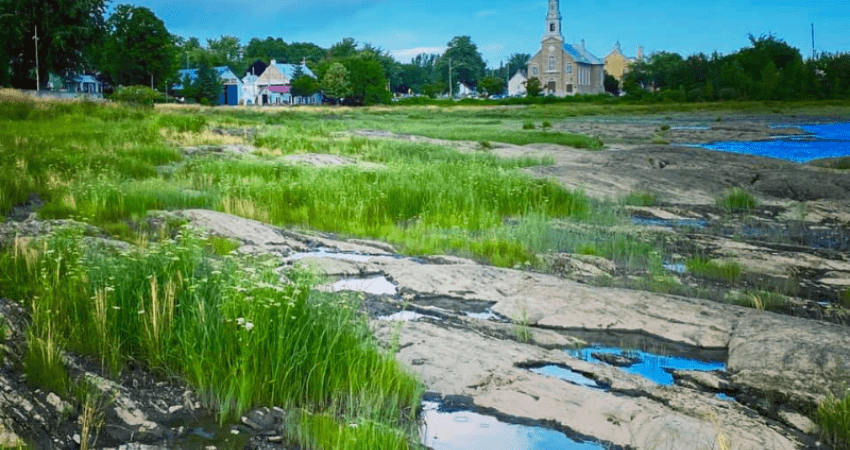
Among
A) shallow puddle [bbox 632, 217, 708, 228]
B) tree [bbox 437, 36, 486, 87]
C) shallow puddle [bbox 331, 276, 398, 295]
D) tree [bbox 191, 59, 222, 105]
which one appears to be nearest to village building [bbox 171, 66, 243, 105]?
tree [bbox 191, 59, 222, 105]

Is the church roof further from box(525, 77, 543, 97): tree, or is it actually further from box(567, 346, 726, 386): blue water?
box(567, 346, 726, 386): blue water

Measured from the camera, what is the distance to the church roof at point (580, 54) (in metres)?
143

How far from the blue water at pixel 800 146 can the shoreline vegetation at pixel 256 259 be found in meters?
14.7

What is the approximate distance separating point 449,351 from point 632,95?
10372cm

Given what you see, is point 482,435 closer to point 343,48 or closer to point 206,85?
point 206,85

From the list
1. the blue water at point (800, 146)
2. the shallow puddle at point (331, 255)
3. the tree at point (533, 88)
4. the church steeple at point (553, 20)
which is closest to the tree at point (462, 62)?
the church steeple at point (553, 20)

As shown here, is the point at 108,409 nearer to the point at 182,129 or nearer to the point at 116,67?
the point at 182,129

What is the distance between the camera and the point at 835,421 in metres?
5.83

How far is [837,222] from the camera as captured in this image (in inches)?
638

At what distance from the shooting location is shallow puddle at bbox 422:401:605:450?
5750 mm

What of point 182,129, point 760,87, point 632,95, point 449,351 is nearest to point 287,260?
point 449,351

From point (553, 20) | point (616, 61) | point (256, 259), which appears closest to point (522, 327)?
point (256, 259)

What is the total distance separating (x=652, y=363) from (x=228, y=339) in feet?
12.0

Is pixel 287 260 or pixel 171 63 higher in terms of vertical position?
pixel 171 63
